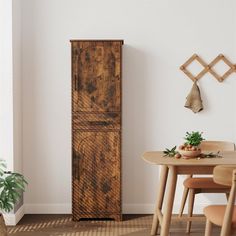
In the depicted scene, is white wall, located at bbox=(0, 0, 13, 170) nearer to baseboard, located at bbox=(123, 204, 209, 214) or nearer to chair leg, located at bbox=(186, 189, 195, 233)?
baseboard, located at bbox=(123, 204, 209, 214)

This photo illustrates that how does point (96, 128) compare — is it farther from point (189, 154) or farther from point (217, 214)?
point (217, 214)

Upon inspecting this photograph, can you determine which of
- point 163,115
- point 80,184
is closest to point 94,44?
point 163,115

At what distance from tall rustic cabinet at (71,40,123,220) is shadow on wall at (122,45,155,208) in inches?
12.3

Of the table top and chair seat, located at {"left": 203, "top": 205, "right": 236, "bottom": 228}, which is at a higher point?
the table top

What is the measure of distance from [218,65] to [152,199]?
1.53m

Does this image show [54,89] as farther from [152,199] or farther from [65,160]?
[152,199]

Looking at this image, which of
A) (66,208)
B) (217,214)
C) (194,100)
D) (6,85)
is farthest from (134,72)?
(217,214)

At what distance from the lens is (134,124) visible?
189 inches

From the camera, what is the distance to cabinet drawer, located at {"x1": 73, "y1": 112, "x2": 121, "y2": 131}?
14.8 feet

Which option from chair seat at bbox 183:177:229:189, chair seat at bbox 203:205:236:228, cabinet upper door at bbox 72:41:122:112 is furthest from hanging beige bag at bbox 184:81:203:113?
chair seat at bbox 203:205:236:228

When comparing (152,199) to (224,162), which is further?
(152,199)

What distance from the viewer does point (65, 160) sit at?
4.82 meters

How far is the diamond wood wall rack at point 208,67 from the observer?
15.6ft

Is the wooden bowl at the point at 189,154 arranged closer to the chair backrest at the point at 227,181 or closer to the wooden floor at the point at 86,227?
the chair backrest at the point at 227,181
